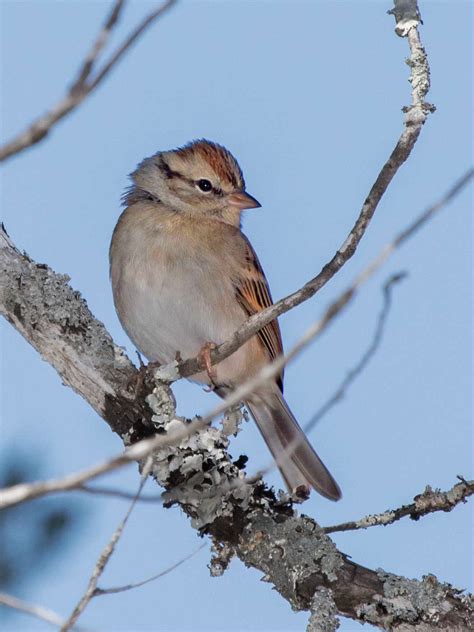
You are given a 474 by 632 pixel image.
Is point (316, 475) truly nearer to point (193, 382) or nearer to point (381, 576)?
point (193, 382)

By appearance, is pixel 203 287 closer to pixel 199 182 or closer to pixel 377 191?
pixel 199 182

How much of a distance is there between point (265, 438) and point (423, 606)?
207 cm

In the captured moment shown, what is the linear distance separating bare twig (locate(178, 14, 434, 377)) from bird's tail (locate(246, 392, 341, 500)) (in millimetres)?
1460

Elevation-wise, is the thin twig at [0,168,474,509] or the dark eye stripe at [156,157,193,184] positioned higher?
the dark eye stripe at [156,157,193,184]

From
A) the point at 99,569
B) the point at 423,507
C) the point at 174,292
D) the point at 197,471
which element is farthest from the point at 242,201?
the point at 99,569

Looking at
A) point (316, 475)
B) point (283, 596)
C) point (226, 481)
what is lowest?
point (283, 596)

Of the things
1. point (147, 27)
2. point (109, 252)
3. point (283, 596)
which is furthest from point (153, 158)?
point (147, 27)

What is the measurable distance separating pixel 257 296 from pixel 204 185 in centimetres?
82

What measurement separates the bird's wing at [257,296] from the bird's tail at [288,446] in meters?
0.15

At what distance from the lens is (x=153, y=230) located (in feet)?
18.8

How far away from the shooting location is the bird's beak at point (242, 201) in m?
6.14

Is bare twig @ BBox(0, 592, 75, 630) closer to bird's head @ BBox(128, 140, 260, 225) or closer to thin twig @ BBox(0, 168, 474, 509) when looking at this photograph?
thin twig @ BBox(0, 168, 474, 509)

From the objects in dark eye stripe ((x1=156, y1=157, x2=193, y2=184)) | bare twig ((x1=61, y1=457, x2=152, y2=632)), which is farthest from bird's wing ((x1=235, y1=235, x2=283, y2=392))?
bare twig ((x1=61, y1=457, x2=152, y2=632))

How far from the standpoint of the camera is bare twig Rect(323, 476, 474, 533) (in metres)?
3.94
